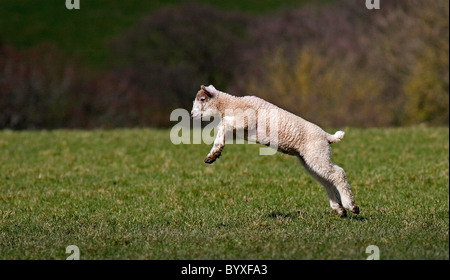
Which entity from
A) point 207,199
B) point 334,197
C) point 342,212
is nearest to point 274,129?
point 334,197

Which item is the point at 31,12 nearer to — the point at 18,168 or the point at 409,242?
the point at 18,168

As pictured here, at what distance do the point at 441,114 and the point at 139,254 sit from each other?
2975cm

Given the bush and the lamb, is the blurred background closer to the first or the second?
the bush

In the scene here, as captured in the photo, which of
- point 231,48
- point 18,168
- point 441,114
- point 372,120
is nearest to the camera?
point 18,168

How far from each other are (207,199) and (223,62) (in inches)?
1611

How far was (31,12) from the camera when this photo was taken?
65.4 meters

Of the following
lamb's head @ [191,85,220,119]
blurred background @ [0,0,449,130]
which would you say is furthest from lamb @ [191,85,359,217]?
blurred background @ [0,0,449,130]

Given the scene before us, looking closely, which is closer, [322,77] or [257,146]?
[257,146]

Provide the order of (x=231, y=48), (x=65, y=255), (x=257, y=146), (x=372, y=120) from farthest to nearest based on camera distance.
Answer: (x=231, y=48) < (x=372, y=120) < (x=257, y=146) < (x=65, y=255)

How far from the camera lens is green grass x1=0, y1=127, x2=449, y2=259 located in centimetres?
845

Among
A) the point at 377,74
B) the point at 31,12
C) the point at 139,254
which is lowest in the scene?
the point at 139,254

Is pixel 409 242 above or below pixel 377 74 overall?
below

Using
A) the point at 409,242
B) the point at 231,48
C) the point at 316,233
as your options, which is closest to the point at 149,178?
the point at 316,233

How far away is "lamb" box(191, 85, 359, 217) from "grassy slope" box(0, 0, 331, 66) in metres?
51.3
